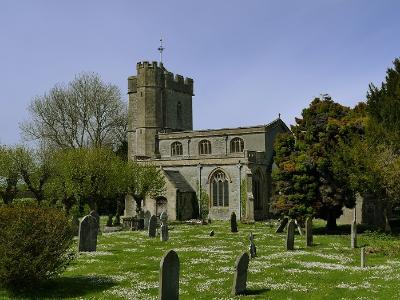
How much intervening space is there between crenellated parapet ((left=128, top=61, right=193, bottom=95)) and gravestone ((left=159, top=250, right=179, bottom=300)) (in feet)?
162

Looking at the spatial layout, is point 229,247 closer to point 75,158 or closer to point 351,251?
point 351,251

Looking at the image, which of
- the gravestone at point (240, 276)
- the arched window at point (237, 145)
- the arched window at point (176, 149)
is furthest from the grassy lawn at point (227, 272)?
the arched window at point (176, 149)

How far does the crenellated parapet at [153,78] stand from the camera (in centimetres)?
6131

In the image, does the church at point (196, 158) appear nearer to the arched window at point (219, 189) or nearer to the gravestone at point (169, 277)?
the arched window at point (219, 189)

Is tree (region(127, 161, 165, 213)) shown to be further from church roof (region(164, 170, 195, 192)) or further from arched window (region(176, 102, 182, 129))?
arched window (region(176, 102, 182, 129))

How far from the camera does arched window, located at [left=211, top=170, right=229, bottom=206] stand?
50656 mm

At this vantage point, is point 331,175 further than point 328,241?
Yes

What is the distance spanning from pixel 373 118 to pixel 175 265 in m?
24.9

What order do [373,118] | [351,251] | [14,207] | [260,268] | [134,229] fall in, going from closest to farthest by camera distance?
[14,207], [260,268], [351,251], [373,118], [134,229]

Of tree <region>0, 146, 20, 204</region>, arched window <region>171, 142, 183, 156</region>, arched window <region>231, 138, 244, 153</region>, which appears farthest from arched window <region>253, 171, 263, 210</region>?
tree <region>0, 146, 20, 204</region>

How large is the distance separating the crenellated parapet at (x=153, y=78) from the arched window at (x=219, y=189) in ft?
54.3

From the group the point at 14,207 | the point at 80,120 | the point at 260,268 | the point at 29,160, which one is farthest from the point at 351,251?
the point at 80,120

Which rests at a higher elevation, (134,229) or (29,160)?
(29,160)

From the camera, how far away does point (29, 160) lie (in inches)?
1693
